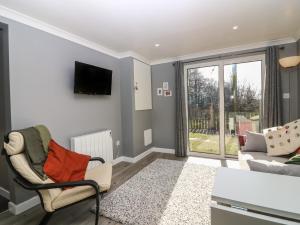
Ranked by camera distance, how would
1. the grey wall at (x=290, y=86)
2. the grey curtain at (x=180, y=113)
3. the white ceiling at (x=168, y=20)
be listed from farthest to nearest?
the grey curtain at (x=180, y=113)
the grey wall at (x=290, y=86)
the white ceiling at (x=168, y=20)

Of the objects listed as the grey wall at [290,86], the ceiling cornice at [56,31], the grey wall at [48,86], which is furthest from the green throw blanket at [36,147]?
the grey wall at [290,86]

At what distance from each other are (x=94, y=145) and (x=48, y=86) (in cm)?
121

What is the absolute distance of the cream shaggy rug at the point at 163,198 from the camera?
188 cm

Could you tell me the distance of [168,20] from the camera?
94.2 inches

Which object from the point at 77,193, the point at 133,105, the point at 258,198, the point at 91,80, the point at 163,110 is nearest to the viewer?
the point at 258,198

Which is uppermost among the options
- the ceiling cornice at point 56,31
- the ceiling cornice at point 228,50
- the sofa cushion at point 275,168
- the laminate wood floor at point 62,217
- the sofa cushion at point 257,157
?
the ceiling cornice at point 228,50

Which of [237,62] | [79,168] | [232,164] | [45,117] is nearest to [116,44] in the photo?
[45,117]

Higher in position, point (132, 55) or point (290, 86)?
point (132, 55)

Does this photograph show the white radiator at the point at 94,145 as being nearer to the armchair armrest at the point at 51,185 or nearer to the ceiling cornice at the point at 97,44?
the armchair armrest at the point at 51,185

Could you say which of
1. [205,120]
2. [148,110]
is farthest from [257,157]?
[148,110]

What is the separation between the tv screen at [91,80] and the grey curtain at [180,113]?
1667 millimetres

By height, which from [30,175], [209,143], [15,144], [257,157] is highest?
[15,144]

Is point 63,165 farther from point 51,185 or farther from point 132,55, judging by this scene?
point 132,55

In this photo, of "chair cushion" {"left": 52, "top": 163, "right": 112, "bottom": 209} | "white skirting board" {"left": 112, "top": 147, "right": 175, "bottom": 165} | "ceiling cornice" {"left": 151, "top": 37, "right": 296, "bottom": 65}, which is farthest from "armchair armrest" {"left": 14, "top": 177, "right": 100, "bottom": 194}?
"ceiling cornice" {"left": 151, "top": 37, "right": 296, "bottom": 65}
